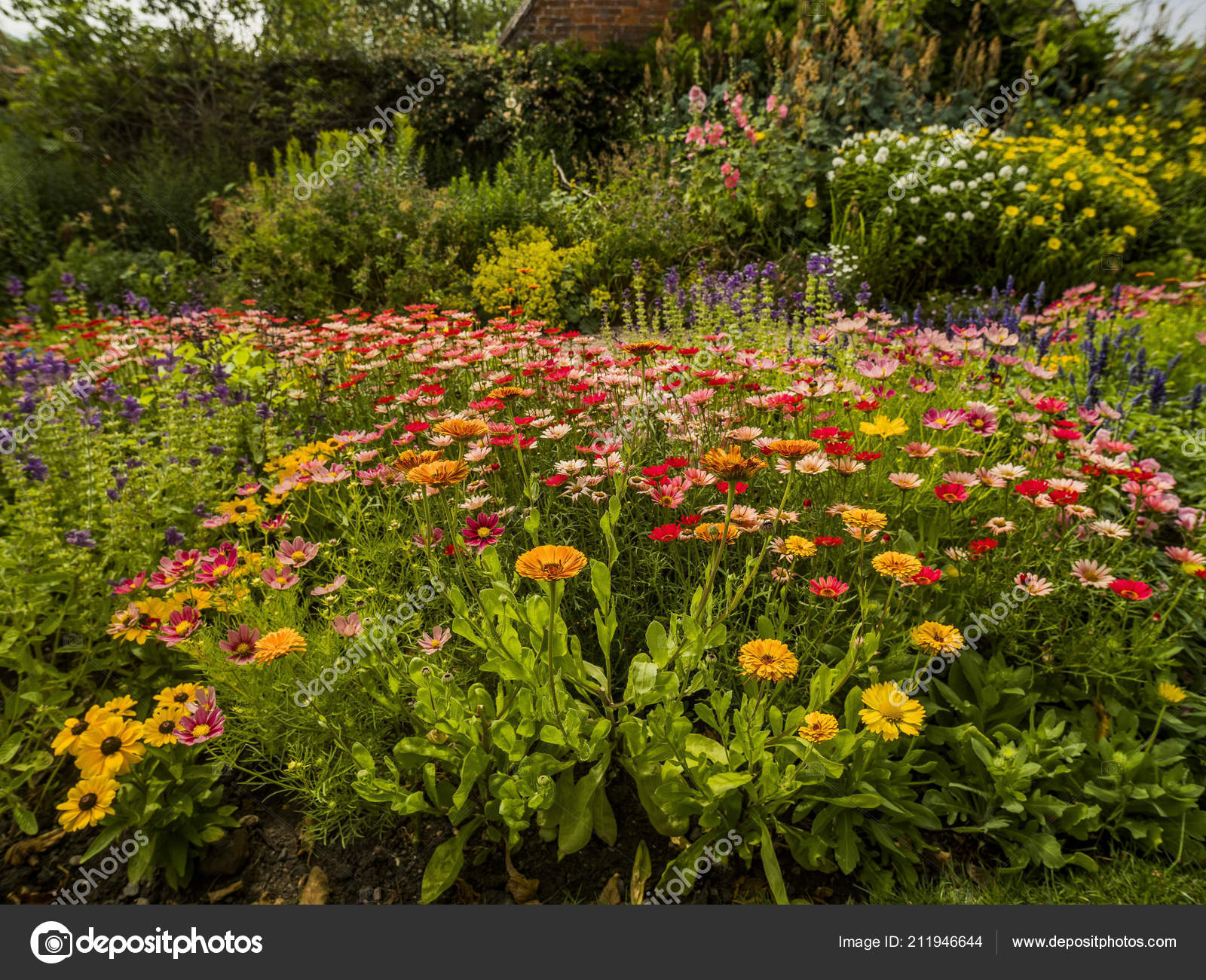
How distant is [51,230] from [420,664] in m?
9.82

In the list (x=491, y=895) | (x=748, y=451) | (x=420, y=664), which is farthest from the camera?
(x=748, y=451)

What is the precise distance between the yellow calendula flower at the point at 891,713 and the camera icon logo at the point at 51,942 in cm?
175

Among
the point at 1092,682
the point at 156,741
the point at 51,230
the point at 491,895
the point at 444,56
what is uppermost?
the point at 444,56

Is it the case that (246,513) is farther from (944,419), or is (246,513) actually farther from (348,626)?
(944,419)

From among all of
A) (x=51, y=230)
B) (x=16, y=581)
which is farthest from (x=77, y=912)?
(x=51, y=230)

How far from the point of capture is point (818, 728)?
54.2 inches

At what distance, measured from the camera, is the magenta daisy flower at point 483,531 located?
69.2 inches

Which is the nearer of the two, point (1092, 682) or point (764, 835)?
point (764, 835)

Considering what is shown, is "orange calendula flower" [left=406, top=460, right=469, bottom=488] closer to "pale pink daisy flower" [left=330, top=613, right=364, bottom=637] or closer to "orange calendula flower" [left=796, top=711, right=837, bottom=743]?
"pale pink daisy flower" [left=330, top=613, right=364, bottom=637]

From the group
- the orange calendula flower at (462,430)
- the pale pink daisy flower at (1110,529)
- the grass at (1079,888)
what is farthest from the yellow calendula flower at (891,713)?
the orange calendula flower at (462,430)

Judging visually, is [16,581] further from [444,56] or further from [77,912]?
[444,56]

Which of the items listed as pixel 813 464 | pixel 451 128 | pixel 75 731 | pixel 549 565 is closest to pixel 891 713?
pixel 813 464

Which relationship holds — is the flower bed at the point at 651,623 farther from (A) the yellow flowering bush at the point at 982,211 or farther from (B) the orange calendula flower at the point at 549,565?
(A) the yellow flowering bush at the point at 982,211

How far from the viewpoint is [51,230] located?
26.7 ft
